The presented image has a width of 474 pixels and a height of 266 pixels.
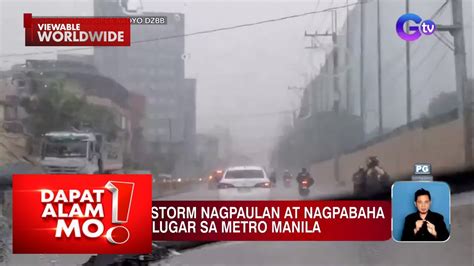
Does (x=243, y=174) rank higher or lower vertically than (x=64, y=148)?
lower

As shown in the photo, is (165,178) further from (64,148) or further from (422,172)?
(422,172)

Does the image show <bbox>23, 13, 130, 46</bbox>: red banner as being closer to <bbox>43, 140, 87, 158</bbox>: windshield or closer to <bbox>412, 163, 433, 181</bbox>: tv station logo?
<bbox>43, 140, 87, 158</bbox>: windshield

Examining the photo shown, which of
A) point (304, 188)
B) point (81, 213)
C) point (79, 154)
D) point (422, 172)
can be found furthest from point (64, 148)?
point (422, 172)

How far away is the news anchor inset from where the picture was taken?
10.4ft

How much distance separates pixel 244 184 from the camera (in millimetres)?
3238

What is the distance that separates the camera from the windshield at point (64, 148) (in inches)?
121

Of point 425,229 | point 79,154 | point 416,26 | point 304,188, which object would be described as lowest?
point 425,229

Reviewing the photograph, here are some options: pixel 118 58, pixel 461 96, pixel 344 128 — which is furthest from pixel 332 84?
pixel 118 58

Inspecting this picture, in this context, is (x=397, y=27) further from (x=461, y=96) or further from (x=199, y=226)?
(x=199, y=226)

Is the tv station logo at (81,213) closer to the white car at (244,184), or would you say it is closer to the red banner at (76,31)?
the white car at (244,184)

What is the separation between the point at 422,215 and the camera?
3205 millimetres

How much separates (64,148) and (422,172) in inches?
77.2

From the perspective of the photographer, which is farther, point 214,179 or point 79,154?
point 214,179

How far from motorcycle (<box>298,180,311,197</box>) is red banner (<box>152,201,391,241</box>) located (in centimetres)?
5
